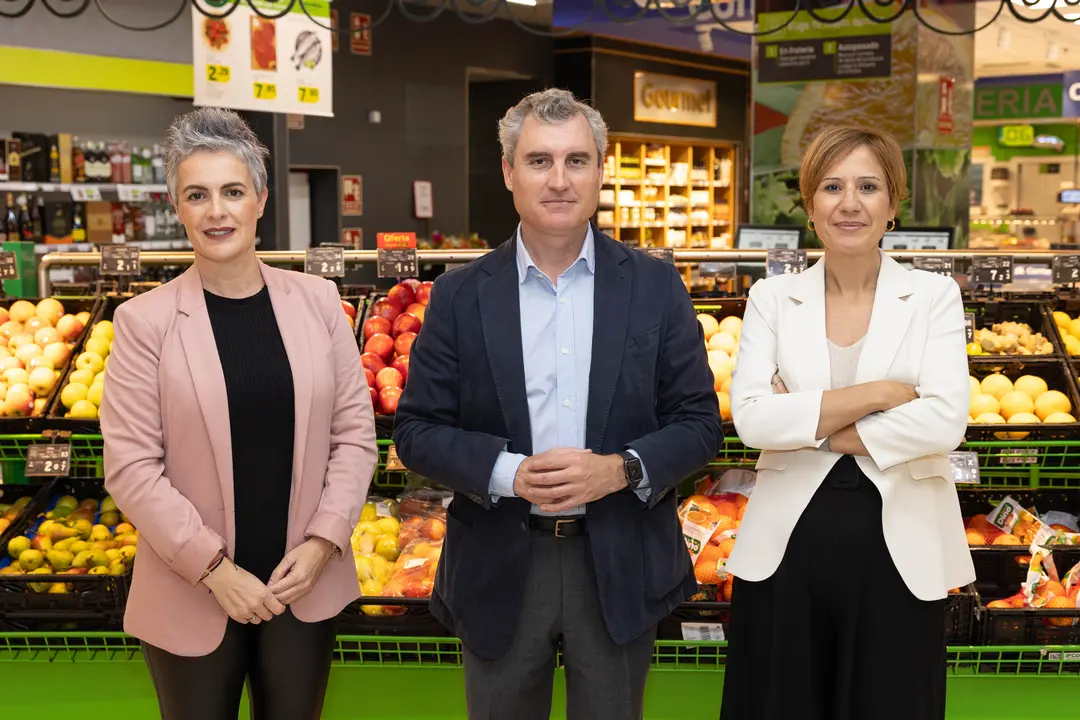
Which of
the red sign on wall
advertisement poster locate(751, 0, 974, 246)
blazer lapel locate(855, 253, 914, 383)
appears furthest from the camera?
the red sign on wall

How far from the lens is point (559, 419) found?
6.84ft

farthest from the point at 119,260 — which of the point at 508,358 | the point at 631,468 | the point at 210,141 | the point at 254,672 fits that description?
the point at 631,468

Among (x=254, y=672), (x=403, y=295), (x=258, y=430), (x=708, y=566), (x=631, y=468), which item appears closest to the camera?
(x=631, y=468)

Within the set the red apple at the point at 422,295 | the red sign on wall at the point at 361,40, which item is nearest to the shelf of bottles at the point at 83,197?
the red sign on wall at the point at 361,40

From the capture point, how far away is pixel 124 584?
3.01 meters

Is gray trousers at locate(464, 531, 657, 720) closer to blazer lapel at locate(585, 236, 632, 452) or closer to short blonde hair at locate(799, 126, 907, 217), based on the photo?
blazer lapel at locate(585, 236, 632, 452)

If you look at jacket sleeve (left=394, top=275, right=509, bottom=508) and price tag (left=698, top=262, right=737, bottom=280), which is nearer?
jacket sleeve (left=394, top=275, right=509, bottom=508)

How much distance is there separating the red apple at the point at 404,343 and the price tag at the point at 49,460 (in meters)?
1.00

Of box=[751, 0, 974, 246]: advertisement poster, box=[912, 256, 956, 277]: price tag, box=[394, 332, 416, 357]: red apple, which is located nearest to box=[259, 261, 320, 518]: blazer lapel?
box=[394, 332, 416, 357]: red apple

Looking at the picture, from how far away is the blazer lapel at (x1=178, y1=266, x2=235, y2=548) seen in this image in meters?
2.07

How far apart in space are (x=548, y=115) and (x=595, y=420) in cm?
57

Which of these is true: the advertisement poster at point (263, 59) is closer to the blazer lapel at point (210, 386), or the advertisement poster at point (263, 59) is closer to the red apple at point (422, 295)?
the red apple at point (422, 295)

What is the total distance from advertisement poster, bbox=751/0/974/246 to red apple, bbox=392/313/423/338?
5.43 meters

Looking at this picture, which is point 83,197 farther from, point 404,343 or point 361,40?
point 404,343
